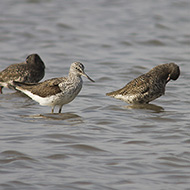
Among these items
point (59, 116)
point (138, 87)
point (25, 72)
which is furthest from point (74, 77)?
point (25, 72)

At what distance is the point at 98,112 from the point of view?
10.5 meters

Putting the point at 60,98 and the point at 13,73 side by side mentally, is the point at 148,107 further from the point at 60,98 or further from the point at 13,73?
the point at 13,73

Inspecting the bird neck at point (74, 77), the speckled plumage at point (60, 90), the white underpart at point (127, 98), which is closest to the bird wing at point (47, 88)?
the speckled plumage at point (60, 90)

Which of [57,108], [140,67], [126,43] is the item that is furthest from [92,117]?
[126,43]

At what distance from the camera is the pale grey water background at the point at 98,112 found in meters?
6.73

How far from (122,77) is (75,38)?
521 cm

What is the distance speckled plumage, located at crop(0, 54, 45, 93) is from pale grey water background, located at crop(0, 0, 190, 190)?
0.42m

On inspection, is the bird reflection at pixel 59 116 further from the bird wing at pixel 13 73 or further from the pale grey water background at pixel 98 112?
the bird wing at pixel 13 73

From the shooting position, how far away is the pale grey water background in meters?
6.73

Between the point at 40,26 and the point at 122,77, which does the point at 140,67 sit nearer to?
the point at 122,77

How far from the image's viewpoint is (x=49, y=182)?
639 centimetres

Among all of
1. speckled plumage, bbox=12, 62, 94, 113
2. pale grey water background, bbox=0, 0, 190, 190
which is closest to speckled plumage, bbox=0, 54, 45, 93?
pale grey water background, bbox=0, 0, 190, 190

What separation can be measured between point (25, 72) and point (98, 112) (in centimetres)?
314

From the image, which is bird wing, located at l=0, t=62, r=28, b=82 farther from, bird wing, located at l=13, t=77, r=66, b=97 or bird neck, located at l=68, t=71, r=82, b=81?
bird neck, located at l=68, t=71, r=82, b=81
